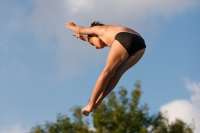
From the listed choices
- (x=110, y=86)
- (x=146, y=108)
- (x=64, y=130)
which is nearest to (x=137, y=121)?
(x=146, y=108)

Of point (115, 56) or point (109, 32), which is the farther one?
point (109, 32)

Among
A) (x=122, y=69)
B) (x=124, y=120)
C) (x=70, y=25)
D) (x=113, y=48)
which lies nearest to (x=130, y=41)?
(x=113, y=48)

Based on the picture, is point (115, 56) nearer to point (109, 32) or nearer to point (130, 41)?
point (130, 41)

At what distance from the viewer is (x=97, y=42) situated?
719 centimetres

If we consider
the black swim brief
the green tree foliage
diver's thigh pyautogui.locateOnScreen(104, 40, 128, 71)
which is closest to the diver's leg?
the black swim brief

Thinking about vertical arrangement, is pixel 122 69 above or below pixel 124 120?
below

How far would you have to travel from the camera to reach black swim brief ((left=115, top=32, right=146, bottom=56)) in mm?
6766

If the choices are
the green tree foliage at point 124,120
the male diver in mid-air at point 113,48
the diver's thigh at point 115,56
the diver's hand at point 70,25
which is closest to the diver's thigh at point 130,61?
the male diver in mid-air at point 113,48

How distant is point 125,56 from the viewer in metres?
6.84

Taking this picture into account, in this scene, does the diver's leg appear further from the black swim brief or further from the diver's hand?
the diver's hand

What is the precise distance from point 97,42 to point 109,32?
326 millimetres

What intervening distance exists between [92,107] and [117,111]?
1026 inches

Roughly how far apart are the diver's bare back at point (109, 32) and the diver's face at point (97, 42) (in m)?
0.13

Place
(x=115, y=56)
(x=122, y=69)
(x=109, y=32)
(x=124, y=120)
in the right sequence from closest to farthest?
(x=115, y=56) < (x=109, y=32) < (x=122, y=69) < (x=124, y=120)
